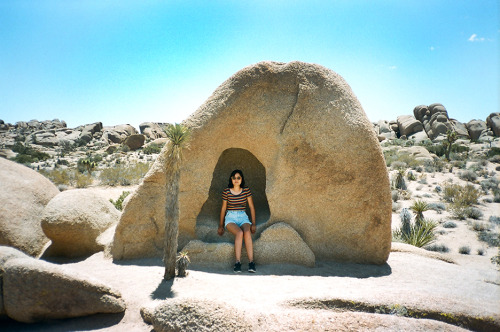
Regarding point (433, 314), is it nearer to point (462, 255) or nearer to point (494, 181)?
point (462, 255)

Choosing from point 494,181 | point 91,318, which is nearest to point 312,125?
point 91,318

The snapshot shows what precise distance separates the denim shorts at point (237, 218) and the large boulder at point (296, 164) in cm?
49

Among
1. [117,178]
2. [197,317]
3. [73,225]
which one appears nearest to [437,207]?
[197,317]

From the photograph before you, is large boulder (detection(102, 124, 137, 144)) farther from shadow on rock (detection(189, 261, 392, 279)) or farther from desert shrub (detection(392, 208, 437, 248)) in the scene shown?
shadow on rock (detection(189, 261, 392, 279))

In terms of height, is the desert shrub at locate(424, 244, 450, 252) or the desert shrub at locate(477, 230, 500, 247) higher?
the desert shrub at locate(477, 230, 500, 247)

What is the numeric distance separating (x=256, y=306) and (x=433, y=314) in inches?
76.8

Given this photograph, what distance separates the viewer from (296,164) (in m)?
5.96

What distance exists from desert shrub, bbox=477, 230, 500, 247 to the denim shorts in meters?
7.65

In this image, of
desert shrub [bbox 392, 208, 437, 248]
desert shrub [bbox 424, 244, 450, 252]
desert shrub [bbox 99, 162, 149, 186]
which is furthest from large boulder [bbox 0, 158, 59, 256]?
desert shrub [bbox 424, 244, 450, 252]

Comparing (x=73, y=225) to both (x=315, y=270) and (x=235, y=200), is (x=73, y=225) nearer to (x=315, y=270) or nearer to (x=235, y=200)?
(x=235, y=200)

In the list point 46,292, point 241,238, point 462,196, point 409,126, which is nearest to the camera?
point 46,292

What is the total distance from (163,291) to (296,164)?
3.21m

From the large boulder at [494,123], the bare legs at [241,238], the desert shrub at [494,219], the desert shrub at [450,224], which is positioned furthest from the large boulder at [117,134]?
the large boulder at [494,123]

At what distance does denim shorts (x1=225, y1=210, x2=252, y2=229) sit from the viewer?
5.93 m
